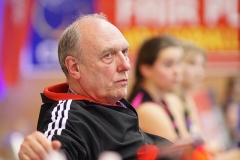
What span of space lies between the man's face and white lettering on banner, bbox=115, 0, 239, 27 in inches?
130

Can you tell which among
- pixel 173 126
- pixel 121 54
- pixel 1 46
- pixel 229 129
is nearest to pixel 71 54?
pixel 121 54

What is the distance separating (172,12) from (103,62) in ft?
11.8

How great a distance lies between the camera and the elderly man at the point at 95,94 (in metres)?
1.84

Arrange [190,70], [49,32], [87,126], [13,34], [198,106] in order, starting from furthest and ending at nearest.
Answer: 1. [49,32]
2. [13,34]
3. [190,70]
4. [198,106]
5. [87,126]

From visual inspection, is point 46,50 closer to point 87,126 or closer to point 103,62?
point 103,62

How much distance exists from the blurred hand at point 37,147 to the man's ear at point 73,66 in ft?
1.72

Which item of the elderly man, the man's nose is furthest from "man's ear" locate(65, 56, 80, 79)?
the man's nose

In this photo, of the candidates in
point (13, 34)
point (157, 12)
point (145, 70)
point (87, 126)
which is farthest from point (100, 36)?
point (157, 12)

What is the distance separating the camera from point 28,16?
510 centimetres

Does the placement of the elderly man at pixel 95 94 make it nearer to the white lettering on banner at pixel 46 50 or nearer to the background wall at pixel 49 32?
the background wall at pixel 49 32

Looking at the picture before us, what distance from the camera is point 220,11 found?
5.68 meters

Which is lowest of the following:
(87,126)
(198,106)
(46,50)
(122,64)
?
(198,106)

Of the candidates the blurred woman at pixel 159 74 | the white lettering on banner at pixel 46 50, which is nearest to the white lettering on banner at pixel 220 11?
the white lettering on banner at pixel 46 50

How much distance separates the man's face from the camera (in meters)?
1.99
